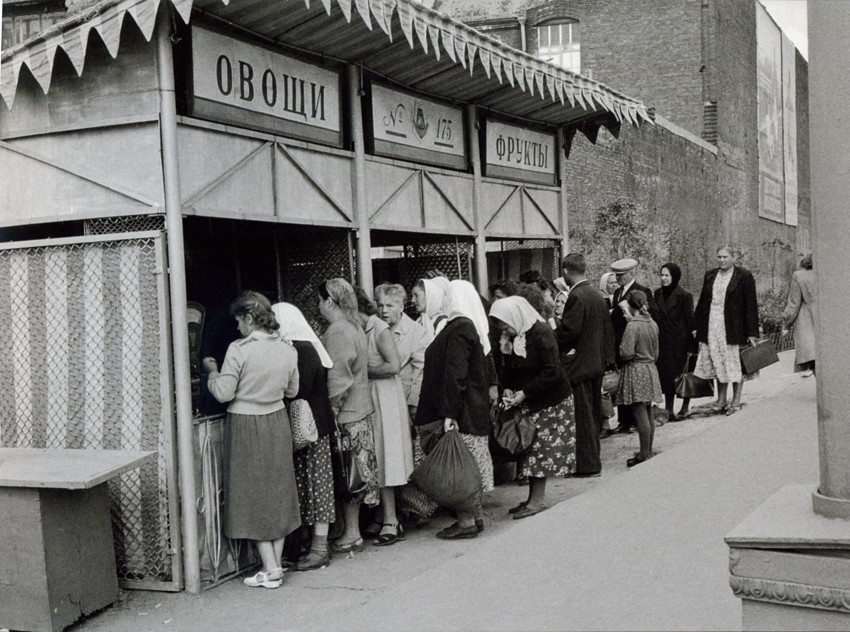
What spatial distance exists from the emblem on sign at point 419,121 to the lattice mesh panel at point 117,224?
3.08m

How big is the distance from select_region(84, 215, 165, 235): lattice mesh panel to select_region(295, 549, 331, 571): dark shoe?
2350 millimetres

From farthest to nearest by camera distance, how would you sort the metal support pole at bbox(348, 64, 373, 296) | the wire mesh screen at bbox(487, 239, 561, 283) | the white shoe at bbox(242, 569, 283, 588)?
the wire mesh screen at bbox(487, 239, 561, 283)
the metal support pole at bbox(348, 64, 373, 296)
the white shoe at bbox(242, 569, 283, 588)

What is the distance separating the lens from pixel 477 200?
29.7ft

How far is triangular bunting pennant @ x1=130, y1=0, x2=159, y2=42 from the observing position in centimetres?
501

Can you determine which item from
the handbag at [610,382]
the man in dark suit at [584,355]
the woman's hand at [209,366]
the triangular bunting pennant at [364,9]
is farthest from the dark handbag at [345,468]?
the handbag at [610,382]

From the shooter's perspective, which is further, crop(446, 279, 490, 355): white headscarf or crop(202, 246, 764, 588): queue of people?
crop(446, 279, 490, 355): white headscarf

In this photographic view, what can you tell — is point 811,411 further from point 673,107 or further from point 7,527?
point 673,107

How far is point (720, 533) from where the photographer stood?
4.89 meters

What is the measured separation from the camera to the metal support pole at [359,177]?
716 centimetres

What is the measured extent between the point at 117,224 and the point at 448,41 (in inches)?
110

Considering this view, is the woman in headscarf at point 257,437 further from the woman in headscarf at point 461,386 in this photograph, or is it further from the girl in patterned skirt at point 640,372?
the girl in patterned skirt at point 640,372

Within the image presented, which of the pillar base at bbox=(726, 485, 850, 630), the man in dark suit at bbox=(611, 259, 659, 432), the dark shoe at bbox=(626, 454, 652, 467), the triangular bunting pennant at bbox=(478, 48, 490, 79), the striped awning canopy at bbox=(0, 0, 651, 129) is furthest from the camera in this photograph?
the man in dark suit at bbox=(611, 259, 659, 432)

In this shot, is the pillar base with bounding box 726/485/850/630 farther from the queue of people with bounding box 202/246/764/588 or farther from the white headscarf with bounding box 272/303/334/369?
the white headscarf with bounding box 272/303/334/369

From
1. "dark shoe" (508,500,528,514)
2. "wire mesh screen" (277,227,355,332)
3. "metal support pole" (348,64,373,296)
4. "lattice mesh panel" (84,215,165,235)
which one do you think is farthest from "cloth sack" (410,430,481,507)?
"lattice mesh panel" (84,215,165,235)
